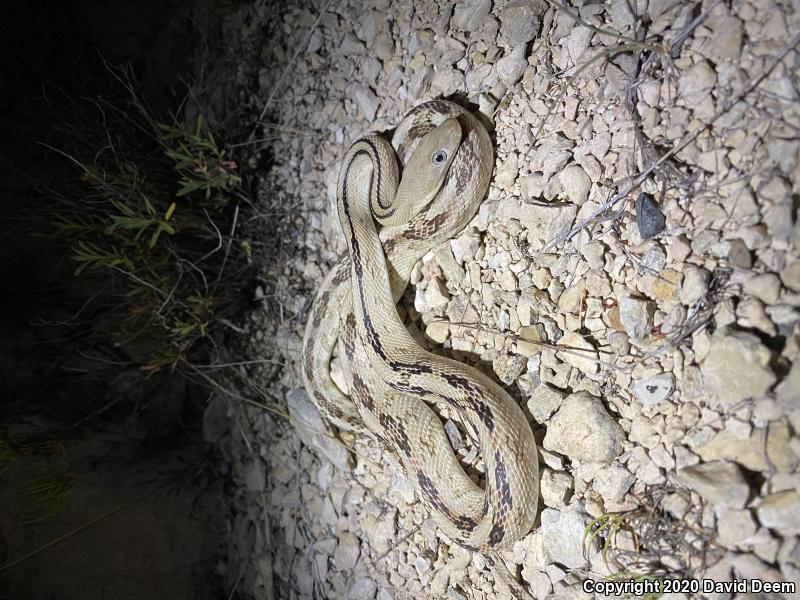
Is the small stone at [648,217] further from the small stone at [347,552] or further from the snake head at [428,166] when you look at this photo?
the small stone at [347,552]

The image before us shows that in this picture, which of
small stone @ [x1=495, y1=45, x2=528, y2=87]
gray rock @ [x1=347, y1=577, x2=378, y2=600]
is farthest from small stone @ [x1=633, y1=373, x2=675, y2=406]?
gray rock @ [x1=347, y1=577, x2=378, y2=600]

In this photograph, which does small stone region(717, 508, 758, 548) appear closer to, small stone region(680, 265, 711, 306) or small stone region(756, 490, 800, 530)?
small stone region(756, 490, 800, 530)

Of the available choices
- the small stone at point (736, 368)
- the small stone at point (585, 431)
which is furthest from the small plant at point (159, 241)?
the small stone at point (736, 368)

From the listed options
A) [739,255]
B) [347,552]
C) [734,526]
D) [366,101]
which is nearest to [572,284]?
[739,255]

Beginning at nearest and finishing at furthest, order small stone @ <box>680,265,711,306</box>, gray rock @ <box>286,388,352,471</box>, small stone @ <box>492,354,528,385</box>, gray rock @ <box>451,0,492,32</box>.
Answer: small stone @ <box>680,265,711,306</box>
small stone @ <box>492,354,528,385</box>
gray rock @ <box>451,0,492,32</box>
gray rock @ <box>286,388,352,471</box>

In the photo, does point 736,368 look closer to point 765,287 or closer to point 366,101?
point 765,287
